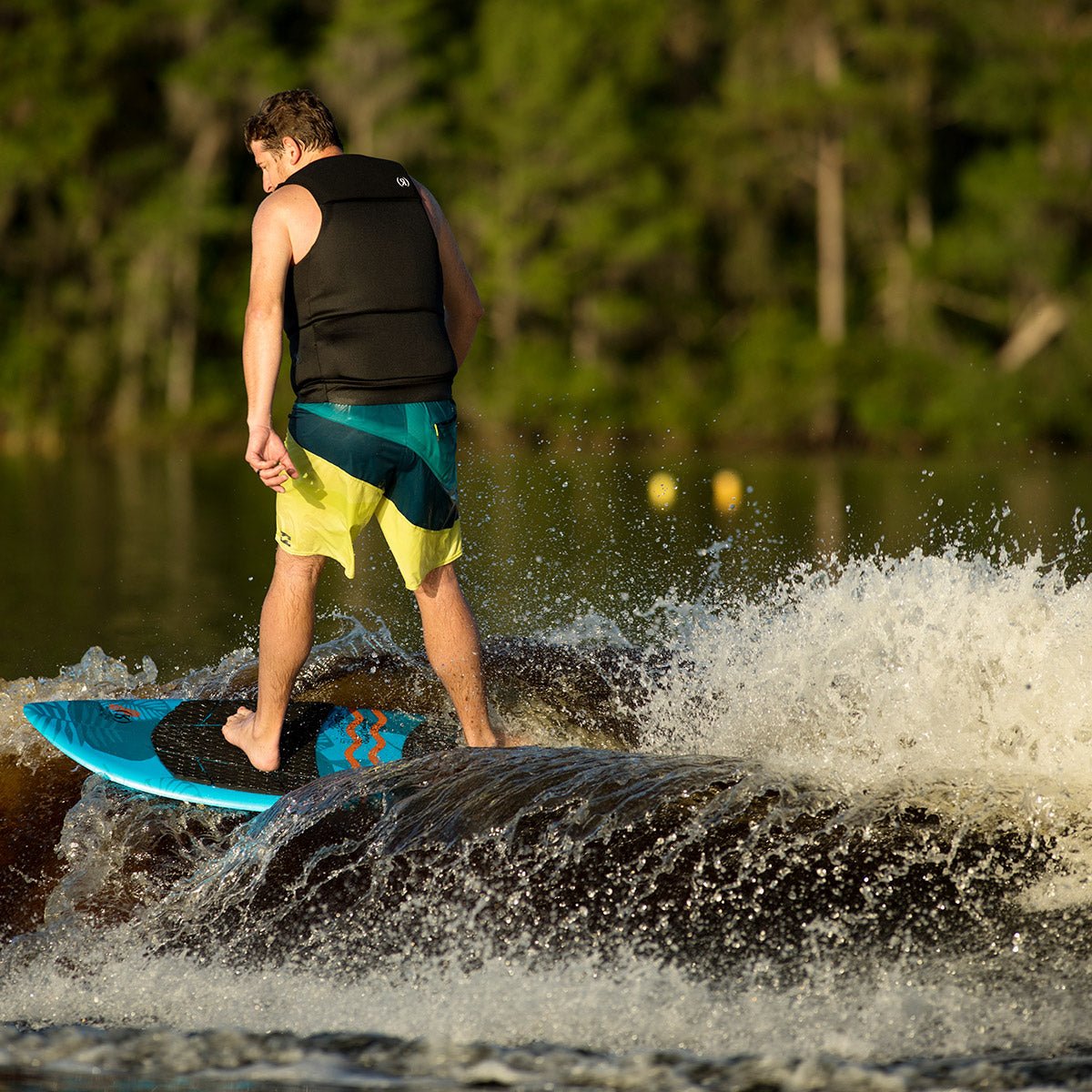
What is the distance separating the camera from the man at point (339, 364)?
4.64m

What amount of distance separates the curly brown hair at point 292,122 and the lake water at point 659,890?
187 centimetres

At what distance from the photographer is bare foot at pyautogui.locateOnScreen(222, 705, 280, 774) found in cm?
485

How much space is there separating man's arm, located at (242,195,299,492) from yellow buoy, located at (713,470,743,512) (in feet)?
41.8

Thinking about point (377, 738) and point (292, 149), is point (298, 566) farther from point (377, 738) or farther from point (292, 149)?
point (292, 149)

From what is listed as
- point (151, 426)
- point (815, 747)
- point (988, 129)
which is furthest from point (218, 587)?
point (988, 129)

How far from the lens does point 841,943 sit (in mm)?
3561

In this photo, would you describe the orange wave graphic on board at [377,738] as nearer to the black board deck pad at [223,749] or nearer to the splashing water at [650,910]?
the black board deck pad at [223,749]

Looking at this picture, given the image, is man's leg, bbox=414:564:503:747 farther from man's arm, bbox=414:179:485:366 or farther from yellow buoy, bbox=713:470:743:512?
yellow buoy, bbox=713:470:743:512

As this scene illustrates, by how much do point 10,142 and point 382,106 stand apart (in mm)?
7322

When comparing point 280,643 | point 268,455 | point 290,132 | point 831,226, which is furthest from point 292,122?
point 831,226

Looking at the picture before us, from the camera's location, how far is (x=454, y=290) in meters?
5.07

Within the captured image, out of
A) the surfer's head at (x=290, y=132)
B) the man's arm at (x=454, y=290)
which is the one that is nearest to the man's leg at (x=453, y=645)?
the man's arm at (x=454, y=290)

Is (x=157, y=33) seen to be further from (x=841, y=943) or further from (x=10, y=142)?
(x=841, y=943)

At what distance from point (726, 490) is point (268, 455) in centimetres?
1598
